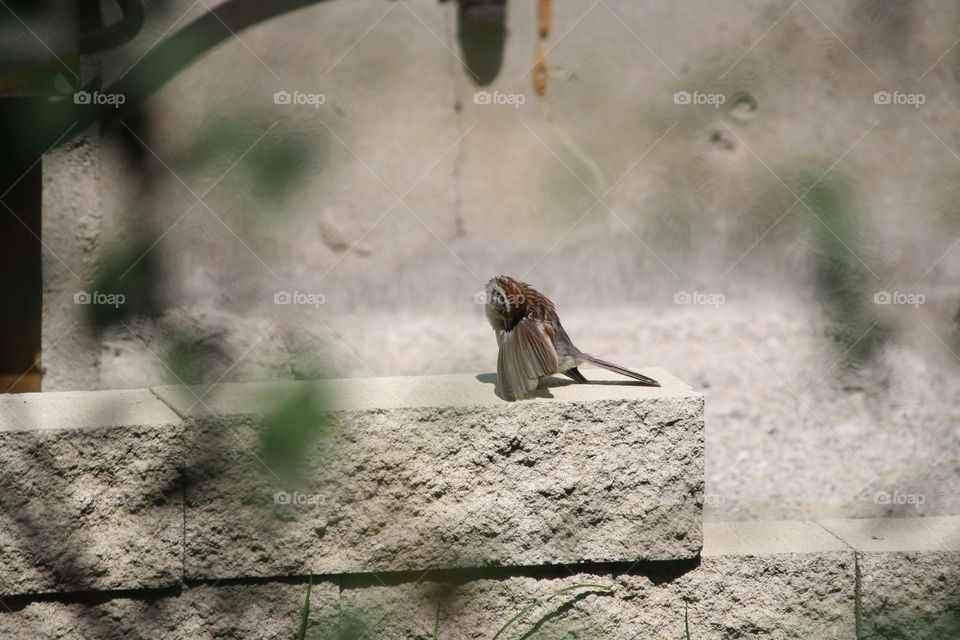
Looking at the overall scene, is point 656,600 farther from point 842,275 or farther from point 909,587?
point 842,275

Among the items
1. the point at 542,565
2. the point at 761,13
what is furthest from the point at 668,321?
the point at 542,565

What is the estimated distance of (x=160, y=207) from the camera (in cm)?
425

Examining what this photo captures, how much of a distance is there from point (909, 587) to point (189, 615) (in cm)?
204

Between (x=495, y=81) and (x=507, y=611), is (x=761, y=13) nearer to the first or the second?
(x=495, y=81)

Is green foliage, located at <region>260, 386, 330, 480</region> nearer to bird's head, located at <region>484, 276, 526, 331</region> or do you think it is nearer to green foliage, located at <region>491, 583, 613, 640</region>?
bird's head, located at <region>484, 276, 526, 331</region>

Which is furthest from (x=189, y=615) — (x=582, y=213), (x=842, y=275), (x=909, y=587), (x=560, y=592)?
(x=842, y=275)

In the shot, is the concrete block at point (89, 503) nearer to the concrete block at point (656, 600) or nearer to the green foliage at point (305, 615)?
the green foliage at point (305, 615)

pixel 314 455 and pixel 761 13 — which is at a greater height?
pixel 761 13

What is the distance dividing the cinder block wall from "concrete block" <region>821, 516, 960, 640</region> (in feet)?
0.08

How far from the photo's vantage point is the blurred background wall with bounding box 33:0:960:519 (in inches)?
167

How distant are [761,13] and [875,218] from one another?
1064mm

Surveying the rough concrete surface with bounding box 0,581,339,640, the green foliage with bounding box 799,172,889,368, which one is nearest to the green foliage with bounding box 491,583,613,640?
the rough concrete surface with bounding box 0,581,339,640

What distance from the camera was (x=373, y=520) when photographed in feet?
8.80

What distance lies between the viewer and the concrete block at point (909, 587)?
288 cm
